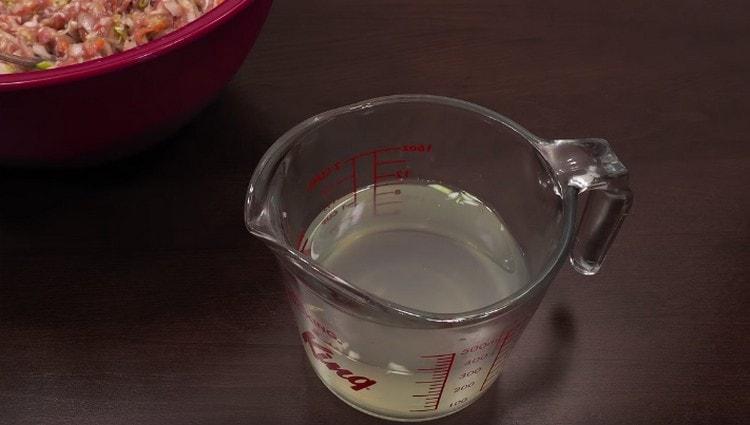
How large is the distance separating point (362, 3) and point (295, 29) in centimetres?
10

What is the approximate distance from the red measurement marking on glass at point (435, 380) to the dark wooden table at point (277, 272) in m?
0.04

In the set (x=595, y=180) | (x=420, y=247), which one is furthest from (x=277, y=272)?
(x=595, y=180)

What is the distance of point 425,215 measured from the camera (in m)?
0.70

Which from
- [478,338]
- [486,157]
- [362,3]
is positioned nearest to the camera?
[478,338]

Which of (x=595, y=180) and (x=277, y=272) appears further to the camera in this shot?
(x=277, y=272)

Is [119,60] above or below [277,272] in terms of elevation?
above

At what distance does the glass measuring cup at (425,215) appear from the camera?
544 millimetres

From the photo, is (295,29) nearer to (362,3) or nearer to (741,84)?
(362,3)

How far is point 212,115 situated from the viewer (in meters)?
0.90

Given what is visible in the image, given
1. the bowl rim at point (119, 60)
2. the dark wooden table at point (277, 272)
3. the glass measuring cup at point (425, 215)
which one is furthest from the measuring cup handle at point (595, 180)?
the bowl rim at point (119, 60)

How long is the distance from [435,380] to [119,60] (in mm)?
351

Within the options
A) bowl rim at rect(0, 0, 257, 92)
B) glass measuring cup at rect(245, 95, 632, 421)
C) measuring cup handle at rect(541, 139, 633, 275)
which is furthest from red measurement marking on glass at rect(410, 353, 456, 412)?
bowl rim at rect(0, 0, 257, 92)

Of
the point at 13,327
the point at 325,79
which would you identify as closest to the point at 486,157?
the point at 325,79

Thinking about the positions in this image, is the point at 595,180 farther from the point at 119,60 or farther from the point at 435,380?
the point at 119,60
